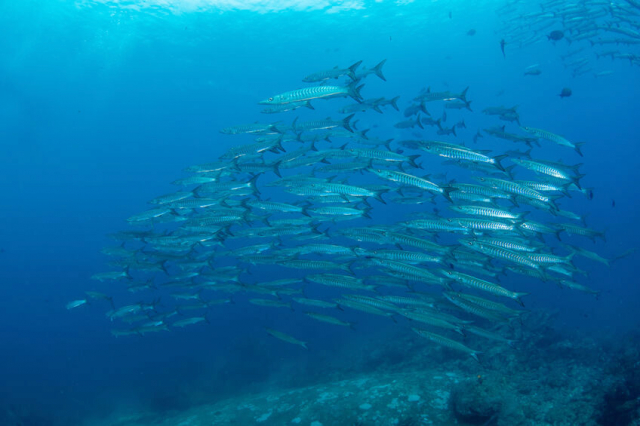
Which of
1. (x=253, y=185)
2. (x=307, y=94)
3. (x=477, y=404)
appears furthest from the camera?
(x=253, y=185)

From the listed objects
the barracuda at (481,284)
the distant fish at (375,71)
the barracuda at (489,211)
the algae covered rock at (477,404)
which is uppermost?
the distant fish at (375,71)

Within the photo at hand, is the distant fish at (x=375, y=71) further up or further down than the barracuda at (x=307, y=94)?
further up

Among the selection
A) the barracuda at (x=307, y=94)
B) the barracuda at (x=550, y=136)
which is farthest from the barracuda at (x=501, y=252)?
the barracuda at (x=550, y=136)

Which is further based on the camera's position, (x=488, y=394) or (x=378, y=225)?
(x=378, y=225)

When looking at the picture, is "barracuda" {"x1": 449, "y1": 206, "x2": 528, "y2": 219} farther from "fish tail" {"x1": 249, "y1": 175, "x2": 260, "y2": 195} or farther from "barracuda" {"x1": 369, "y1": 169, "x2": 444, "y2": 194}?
"fish tail" {"x1": 249, "y1": 175, "x2": 260, "y2": 195}

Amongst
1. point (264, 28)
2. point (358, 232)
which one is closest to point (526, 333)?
point (358, 232)

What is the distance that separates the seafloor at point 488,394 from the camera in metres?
5.64

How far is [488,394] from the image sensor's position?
225 inches

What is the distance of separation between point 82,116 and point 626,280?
71150 millimetres

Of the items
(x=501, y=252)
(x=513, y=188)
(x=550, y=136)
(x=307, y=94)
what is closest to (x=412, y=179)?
(x=501, y=252)

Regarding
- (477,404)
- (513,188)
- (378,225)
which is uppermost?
(513,188)

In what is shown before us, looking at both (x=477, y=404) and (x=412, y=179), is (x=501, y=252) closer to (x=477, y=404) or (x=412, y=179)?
(x=412, y=179)

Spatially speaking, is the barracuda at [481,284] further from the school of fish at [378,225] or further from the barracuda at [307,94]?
the barracuda at [307,94]

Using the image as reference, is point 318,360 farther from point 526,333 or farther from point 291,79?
point 291,79
